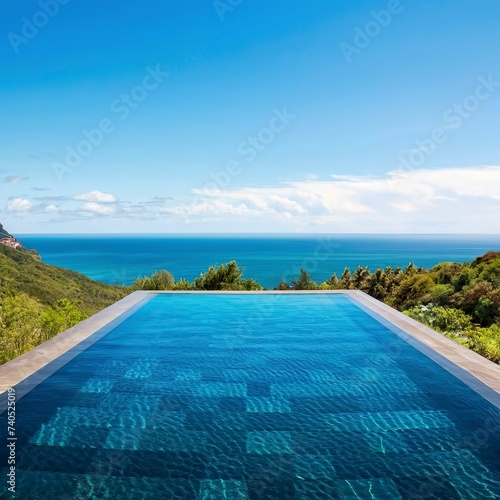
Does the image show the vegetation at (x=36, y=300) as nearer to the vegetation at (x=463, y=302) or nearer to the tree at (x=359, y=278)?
the vegetation at (x=463, y=302)

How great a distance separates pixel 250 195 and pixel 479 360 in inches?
975

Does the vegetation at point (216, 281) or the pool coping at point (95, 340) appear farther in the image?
the vegetation at point (216, 281)

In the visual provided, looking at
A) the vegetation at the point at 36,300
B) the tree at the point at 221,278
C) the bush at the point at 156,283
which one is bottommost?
the vegetation at the point at 36,300

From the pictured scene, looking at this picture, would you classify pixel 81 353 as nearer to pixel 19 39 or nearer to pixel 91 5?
pixel 19 39

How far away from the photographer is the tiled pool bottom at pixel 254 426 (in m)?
2.49

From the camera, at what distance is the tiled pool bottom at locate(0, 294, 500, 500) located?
2488 mm

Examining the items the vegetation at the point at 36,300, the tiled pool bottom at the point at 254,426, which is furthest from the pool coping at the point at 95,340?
the vegetation at the point at 36,300

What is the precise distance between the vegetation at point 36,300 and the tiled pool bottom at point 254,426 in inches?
142

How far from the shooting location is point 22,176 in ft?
80.7

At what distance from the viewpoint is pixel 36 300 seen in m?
23.2

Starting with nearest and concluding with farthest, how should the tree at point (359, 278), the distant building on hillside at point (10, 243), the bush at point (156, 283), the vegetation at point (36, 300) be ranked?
the vegetation at point (36, 300) → the bush at point (156, 283) → the tree at point (359, 278) → the distant building on hillside at point (10, 243)

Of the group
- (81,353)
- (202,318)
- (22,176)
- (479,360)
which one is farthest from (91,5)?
(22,176)

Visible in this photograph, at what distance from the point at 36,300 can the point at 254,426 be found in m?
22.8

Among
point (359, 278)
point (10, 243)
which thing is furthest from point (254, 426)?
point (10, 243)
